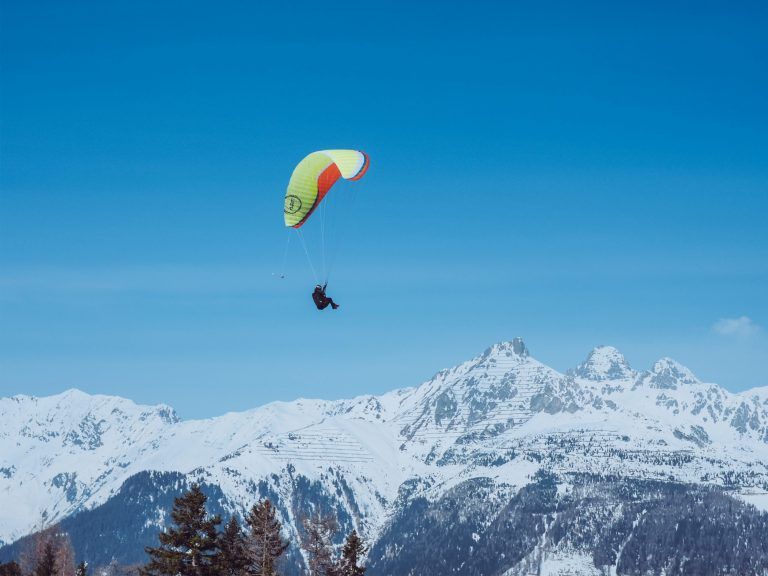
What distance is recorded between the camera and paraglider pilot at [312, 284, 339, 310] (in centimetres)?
6869

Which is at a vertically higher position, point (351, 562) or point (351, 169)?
point (351, 169)

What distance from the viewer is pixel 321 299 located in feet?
227

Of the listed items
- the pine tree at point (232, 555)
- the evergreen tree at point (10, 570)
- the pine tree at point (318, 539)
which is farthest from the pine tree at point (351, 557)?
the evergreen tree at point (10, 570)

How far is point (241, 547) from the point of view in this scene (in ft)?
197

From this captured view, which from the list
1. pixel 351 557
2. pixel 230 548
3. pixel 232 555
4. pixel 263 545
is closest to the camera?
pixel 263 545

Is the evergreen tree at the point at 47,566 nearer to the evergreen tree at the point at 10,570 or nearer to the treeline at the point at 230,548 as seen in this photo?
the treeline at the point at 230,548

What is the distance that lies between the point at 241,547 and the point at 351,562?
28.8 feet

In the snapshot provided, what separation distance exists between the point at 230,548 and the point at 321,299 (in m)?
17.9

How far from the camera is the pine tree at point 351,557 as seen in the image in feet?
211

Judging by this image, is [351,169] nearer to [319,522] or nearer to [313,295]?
[313,295]

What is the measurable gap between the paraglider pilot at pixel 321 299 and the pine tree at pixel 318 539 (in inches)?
567

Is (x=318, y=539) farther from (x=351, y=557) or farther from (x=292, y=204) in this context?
(x=292, y=204)

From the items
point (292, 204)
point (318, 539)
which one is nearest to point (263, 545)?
point (318, 539)

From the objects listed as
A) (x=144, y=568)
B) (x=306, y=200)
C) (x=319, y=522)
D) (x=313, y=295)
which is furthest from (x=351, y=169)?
(x=144, y=568)
